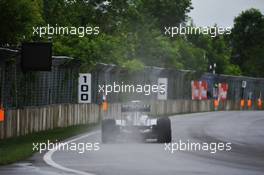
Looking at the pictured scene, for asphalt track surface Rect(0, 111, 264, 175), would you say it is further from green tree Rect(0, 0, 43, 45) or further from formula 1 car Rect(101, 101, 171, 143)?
green tree Rect(0, 0, 43, 45)

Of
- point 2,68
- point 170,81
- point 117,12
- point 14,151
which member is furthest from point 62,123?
point 117,12

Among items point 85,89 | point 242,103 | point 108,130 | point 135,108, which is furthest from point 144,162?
point 242,103

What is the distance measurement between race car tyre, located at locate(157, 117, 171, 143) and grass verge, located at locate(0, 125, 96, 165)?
3426 mm

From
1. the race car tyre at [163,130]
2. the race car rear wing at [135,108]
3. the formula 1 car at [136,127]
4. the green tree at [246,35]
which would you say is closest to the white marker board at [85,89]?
the formula 1 car at [136,127]

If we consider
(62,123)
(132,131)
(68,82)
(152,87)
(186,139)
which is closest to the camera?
(132,131)

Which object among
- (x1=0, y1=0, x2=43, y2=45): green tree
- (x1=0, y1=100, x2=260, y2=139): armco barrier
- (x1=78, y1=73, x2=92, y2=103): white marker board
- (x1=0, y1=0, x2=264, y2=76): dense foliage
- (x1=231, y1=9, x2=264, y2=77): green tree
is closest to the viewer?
(x1=0, y1=100, x2=260, y2=139): armco barrier

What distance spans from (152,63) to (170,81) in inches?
356

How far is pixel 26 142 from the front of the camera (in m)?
28.6

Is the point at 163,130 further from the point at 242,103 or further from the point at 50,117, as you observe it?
the point at 242,103

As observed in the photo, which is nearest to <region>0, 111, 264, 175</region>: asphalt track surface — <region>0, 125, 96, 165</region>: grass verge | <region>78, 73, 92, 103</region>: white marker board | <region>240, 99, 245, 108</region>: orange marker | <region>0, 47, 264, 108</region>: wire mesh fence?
<region>0, 125, 96, 165</region>: grass verge

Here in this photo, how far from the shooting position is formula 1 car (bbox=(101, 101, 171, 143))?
1095 inches

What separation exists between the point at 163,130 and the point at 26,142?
382 cm

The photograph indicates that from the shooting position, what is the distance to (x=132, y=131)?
2823 centimetres

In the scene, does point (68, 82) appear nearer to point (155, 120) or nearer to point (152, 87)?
point (155, 120)
